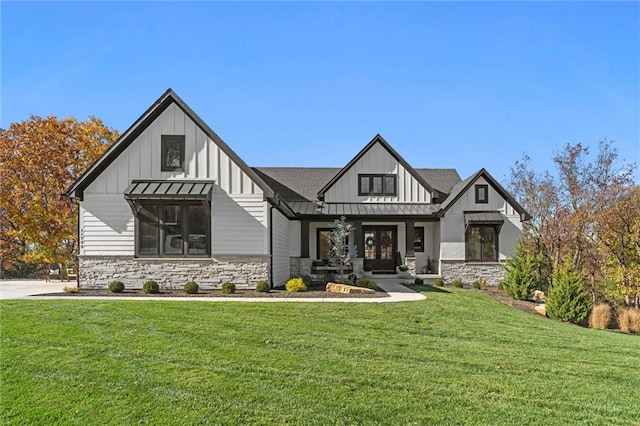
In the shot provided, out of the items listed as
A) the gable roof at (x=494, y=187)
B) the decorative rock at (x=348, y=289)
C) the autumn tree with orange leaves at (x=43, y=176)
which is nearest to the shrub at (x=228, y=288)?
the decorative rock at (x=348, y=289)

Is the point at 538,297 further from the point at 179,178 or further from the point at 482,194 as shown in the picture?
the point at 179,178

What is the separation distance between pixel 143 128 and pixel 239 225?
491 cm

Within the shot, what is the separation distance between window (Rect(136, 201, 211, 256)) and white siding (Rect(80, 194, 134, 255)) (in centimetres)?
43

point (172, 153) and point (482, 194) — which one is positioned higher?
point (172, 153)

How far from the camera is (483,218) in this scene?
21219mm

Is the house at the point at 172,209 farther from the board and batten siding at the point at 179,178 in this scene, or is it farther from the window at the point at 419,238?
A: the window at the point at 419,238

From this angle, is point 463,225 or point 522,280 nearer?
point 522,280

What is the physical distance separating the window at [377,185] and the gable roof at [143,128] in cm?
837

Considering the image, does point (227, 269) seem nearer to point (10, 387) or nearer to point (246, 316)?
point (246, 316)

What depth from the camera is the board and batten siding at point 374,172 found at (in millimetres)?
22250

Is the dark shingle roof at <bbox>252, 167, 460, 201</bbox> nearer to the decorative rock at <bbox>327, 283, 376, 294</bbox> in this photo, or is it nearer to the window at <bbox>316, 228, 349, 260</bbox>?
the window at <bbox>316, 228, 349, 260</bbox>

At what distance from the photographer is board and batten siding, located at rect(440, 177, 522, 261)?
21.5m

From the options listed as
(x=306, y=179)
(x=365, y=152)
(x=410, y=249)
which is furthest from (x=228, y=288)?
(x=306, y=179)

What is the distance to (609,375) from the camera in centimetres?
726
